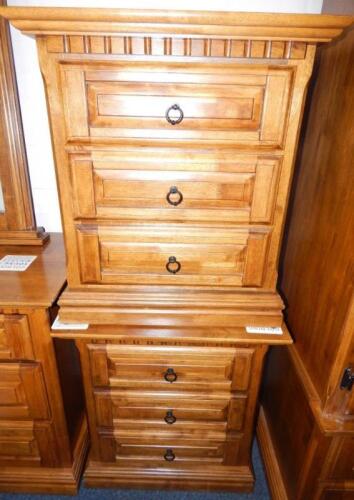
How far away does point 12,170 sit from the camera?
1.34 m

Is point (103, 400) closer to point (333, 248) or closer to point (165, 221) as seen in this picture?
point (165, 221)

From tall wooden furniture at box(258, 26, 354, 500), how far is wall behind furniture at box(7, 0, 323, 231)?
359 mm

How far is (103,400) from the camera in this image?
126cm

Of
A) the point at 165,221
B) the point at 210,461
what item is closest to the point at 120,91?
the point at 165,221

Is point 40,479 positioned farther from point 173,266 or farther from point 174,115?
point 174,115

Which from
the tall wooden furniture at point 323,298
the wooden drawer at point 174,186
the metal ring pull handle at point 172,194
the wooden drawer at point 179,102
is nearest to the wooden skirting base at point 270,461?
the tall wooden furniture at point 323,298

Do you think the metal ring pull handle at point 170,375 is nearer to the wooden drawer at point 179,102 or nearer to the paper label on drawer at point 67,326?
the paper label on drawer at point 67,326

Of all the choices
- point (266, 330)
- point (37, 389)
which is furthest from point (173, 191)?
point (37, 389)

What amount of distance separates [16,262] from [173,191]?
0.75 meters

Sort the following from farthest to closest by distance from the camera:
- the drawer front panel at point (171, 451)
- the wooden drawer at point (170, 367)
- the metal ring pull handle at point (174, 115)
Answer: the drawer front panel at point (171, 451) < the wooden drawer at point (170, 367) < the metal ring pull handle at point (174, 115)

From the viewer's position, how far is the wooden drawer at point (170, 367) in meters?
1.15

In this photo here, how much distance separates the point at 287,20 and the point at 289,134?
0.87 feet

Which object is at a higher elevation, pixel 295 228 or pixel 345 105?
pixel 345 105

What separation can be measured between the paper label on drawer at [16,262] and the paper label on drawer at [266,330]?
34.4 inches
